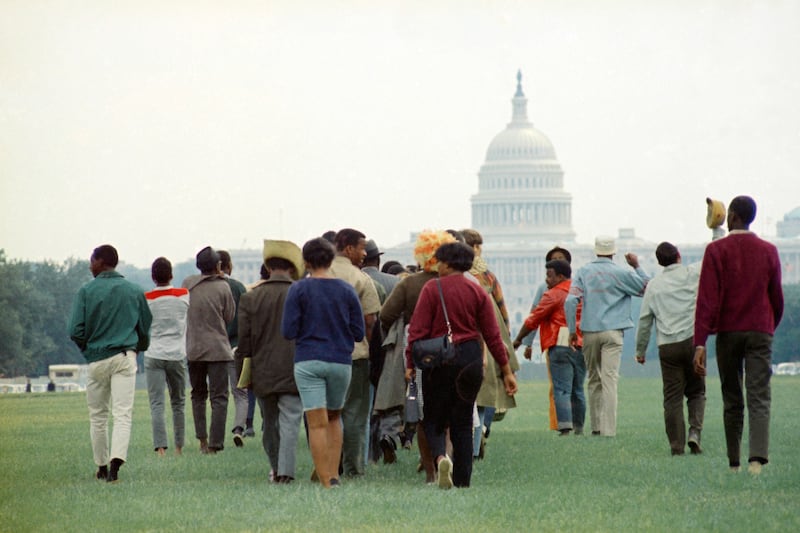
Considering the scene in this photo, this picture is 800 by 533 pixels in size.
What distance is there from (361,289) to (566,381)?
5844mm

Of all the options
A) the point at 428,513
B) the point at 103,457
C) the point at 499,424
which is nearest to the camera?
the point at 428,513

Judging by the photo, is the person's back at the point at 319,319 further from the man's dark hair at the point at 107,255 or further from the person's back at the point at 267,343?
the man's dark hair at the point at 107,255

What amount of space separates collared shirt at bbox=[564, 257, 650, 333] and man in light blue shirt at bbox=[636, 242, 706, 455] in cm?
224

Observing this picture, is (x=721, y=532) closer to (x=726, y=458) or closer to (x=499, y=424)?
(x=726, y=458)

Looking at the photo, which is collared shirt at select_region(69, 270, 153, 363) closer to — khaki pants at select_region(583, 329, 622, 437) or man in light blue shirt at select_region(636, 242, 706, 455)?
man in light blue shirt at select_region(636, 242, 706, 455)

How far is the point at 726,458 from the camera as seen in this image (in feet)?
57.9

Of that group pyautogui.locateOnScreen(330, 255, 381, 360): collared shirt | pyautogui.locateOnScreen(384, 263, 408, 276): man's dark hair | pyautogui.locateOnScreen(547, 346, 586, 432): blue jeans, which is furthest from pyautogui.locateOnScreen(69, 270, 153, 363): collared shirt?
pyautogui.locateOnScreen(547, 346, 586, 432): blue jeans

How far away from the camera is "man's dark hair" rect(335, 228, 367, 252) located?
55.2 ft

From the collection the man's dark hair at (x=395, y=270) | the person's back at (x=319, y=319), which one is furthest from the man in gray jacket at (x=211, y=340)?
the person's back at (x=319, y=319)

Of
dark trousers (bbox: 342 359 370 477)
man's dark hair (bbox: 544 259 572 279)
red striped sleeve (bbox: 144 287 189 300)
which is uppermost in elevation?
man's dark hair (bbox: 544 259 572 279)

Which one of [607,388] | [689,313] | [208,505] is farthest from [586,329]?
[208,505]

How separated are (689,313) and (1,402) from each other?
21.9 meters

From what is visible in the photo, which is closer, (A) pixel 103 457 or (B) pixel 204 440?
(A) pixel 103 457

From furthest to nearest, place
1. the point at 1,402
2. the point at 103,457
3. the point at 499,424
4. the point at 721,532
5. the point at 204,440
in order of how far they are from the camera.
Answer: the point at 1,402 < the point at 499,424 < the point at 204,440 < the point at 103,457 < the point at 721,532
